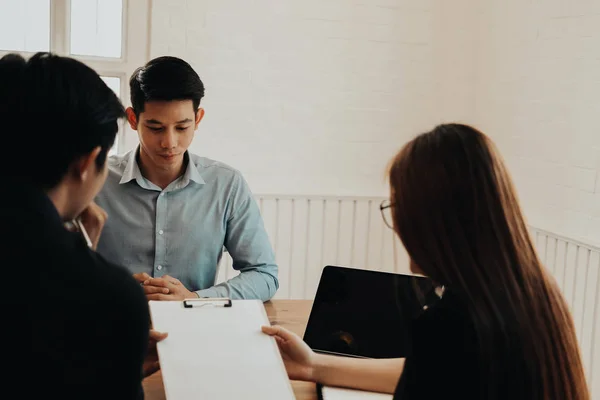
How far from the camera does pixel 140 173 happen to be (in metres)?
2.12

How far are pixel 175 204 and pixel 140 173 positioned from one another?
132mm

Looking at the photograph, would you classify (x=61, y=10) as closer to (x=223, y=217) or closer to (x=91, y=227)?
(x=223, y=217)

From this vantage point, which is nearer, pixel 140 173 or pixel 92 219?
pixel 92 219

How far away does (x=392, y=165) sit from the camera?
109 centimetres

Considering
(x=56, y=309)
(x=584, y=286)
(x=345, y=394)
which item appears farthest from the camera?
(x=584, y=286)

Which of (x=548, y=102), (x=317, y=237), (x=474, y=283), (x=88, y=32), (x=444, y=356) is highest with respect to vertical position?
(x=88, y=32)

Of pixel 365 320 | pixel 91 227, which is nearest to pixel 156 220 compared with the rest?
pixel 91 227

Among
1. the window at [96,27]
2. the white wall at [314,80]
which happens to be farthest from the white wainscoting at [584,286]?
the window at [96,27]

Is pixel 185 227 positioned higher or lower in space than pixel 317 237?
higher

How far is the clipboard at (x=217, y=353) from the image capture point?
1.20 meters

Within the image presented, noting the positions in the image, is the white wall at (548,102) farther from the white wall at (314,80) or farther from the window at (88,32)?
the window at (88,32)

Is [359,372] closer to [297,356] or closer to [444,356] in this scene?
[297,356]

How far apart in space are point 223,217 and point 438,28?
183cm

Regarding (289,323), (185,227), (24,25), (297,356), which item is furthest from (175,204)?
(24,25)
